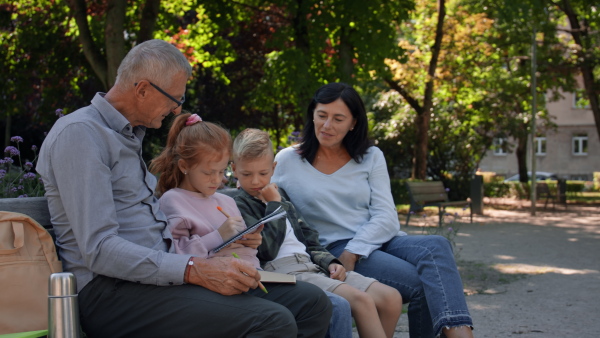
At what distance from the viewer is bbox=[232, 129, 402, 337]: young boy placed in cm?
339

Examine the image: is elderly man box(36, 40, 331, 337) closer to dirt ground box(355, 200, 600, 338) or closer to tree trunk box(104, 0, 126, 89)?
dirt ground box(355, 200, 600, 338)

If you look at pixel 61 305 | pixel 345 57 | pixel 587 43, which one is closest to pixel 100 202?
pixel 61 305

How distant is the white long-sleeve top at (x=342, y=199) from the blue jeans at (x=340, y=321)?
80 cm

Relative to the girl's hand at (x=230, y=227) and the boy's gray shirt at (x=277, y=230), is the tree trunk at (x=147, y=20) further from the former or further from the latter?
the girl's hand at (x=230, y=227)

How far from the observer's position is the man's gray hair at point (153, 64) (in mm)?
2779

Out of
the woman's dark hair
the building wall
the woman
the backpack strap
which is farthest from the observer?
the building wall

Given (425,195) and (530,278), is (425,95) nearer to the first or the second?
(425,195)

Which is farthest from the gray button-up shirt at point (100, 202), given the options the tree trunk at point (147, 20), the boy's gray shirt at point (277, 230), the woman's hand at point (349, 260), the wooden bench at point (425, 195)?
the wooden bench at point (425, 195)

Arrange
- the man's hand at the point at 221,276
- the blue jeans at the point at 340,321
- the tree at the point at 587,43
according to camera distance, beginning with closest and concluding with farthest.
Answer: the man's hand at the point at 221,276 → the blue jeans at the point at 340,321 → the tree at the point at 587,43

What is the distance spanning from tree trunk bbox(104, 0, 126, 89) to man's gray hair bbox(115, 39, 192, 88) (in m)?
7.59

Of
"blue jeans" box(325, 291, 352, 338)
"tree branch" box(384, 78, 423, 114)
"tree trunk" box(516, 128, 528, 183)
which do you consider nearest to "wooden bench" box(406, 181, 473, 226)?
"tree branch" box(384, 78, 423, 114)

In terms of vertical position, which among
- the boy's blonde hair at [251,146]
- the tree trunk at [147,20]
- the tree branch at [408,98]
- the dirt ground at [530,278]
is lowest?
the dirt ground at [530,278]

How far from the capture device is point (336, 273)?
3.56 metres

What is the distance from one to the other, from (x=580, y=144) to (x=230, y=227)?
48.7m
